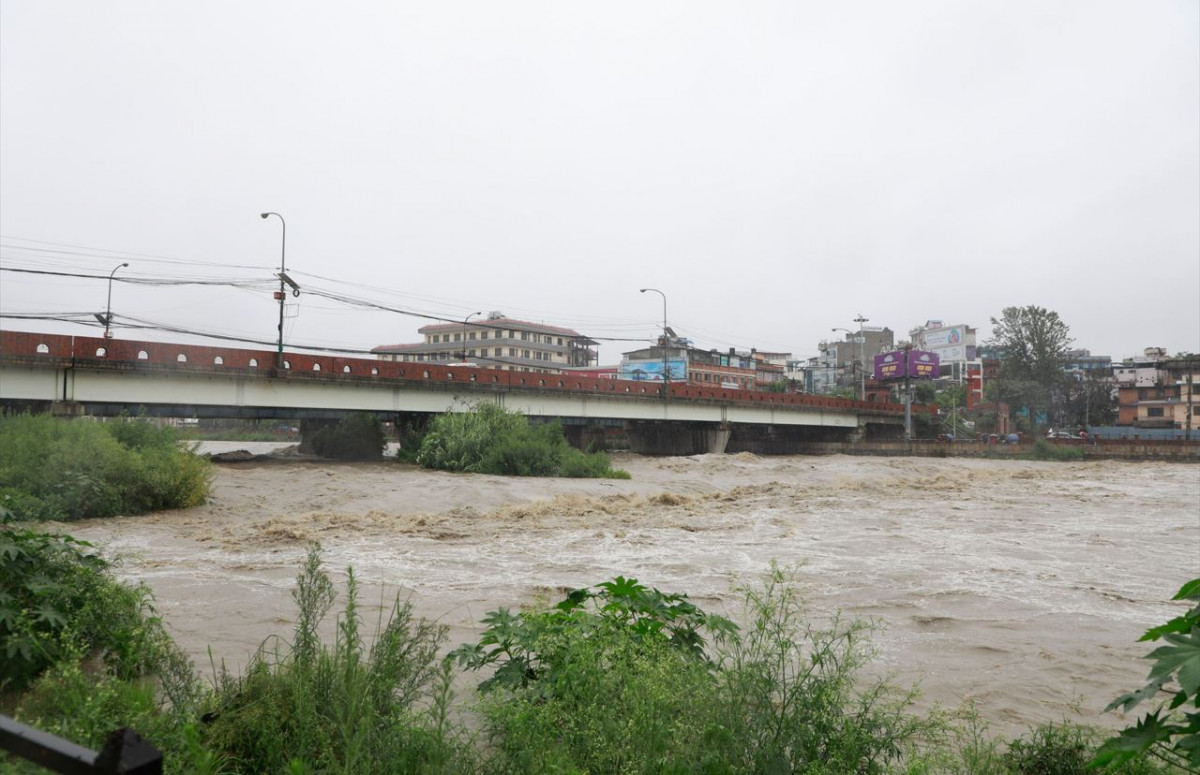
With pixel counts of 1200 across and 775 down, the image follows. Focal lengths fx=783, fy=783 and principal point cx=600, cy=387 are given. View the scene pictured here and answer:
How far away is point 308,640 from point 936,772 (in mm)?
3392

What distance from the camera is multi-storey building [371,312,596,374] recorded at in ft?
359

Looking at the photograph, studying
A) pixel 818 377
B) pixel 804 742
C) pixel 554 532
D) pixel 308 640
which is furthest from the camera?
pixel 818 377

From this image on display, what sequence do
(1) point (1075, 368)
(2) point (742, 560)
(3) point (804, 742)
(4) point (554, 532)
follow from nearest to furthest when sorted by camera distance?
(3) point (804, 742)
(2) point (742, 560)
(4) point (554, 532)
(1) point (1075, 368)

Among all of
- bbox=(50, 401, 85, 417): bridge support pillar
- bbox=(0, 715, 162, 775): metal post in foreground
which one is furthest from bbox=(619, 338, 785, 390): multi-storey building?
bbox=(0, 715, 162, 775): metal post in foreground

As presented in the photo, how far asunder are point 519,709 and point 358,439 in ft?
138

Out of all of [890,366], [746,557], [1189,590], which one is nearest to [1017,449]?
[890,366]

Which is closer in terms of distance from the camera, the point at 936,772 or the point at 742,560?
the point at 936,772

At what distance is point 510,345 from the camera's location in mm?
110562

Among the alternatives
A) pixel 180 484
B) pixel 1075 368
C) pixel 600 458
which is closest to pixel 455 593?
pixel 180 484

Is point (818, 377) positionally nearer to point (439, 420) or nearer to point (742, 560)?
point (439, 420)

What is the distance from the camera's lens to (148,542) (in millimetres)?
13734

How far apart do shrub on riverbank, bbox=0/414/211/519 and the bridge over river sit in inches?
187

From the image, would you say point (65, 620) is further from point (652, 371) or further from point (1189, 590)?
point (652, 371)

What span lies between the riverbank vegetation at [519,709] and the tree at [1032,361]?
8857 cm
